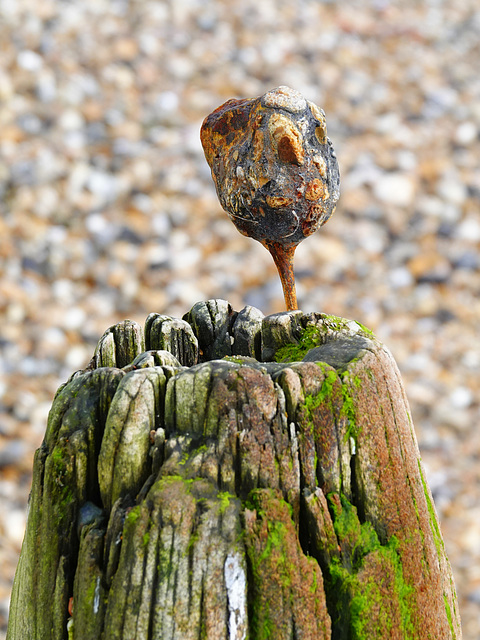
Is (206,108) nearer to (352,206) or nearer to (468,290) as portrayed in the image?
(352,206)

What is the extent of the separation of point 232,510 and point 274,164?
0.87m

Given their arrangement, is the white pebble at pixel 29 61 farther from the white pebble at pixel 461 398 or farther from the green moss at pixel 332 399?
the green moss at pixel 332 399

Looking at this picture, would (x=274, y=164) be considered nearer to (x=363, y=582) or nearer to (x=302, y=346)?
(x=302, y=346)

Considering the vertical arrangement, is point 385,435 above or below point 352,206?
below

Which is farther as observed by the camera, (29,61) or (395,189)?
(29,61)

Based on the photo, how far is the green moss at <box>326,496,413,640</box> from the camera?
1494 mm

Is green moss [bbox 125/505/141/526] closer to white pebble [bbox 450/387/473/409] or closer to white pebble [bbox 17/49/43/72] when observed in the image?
white pebble [bbox 450/387/473/409]

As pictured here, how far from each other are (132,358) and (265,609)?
74 centimetres

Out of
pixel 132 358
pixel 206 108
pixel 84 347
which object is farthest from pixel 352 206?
pixel 132 358

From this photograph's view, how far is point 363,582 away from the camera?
1.51 m

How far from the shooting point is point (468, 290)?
17.4ft

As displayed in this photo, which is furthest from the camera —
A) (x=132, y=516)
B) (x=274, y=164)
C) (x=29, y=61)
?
(x=29, y=61)

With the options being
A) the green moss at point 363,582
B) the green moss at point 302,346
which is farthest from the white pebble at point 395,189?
the green moss at point 363,582

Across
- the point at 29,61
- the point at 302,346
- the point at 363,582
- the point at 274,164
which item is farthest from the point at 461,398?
the point at 29,61
